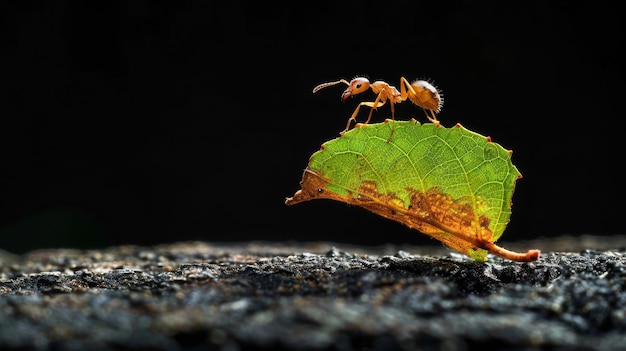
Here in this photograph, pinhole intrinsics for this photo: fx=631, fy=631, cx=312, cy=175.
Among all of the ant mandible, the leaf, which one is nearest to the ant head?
the ant mandible

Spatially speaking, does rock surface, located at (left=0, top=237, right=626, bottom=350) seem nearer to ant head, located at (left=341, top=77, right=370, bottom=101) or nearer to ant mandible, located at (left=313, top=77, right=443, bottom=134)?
ant mandible, located at (left=313, top=77, right=443, bottom=134)

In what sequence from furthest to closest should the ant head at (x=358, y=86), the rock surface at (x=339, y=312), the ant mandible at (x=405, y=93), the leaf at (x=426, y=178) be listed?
the ant head at (x=358, y=86)
the ant mandible at (x=405, y=93)
the leaf at (x=426, y=178)
the rock surface at (x=339, y=312)

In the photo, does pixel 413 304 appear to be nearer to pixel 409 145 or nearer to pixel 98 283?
pixel 409 145

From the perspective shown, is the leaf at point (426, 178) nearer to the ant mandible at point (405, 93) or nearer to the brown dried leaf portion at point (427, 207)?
the brown dried leaf portion at point (427, 207)

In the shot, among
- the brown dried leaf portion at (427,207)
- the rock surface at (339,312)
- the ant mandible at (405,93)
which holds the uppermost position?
the ant mandible at (405,93)

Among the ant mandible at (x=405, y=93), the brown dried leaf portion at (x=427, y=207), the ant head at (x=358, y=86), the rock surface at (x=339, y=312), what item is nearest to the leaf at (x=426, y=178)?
the brown dried leaf portion at (x=427, y=207)

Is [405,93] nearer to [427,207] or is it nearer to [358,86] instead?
[358,86]

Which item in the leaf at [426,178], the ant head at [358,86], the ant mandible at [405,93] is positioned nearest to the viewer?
the leaf at [426,178]

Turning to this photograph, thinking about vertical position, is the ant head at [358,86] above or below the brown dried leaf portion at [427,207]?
above
